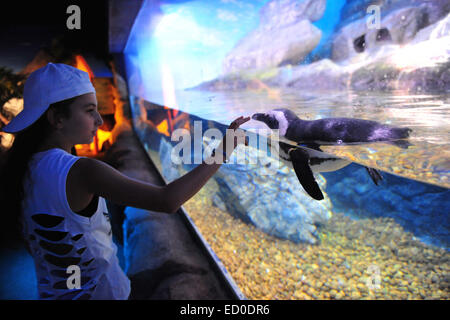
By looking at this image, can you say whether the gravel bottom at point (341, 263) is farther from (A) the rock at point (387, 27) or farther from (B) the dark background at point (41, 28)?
(B) the dark background at point (41, 28)

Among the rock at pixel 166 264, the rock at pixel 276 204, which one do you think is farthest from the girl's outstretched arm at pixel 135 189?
the rock at pixel 276 204

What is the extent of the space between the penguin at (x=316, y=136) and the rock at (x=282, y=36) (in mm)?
388

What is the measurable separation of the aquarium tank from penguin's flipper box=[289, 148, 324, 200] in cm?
1

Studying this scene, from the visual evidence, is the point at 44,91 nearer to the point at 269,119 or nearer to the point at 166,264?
the point at 269,119

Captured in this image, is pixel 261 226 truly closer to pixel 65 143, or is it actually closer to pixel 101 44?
pixel 65 143

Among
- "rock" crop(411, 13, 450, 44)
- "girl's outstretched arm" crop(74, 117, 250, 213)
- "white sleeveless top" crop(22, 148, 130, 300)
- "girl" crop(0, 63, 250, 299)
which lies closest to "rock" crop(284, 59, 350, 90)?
"rock" crop(411, 13, 450, 44)

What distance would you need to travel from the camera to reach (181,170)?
165 inches

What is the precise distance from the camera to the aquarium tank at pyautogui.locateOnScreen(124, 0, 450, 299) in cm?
106

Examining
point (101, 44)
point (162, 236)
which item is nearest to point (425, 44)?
point (162, 236)

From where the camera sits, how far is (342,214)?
2.54 m

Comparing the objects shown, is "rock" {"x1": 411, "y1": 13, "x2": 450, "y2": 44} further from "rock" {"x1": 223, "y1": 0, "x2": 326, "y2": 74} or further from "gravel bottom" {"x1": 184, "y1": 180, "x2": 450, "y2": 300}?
"gravel bottom" {"x1": 184, "y1": 180, "x2": 450, "y2": 300}

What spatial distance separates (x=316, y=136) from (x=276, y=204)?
159 cm

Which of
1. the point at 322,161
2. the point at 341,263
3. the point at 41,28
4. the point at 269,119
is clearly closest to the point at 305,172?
the point at 322,161

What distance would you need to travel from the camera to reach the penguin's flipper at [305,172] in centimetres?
138
